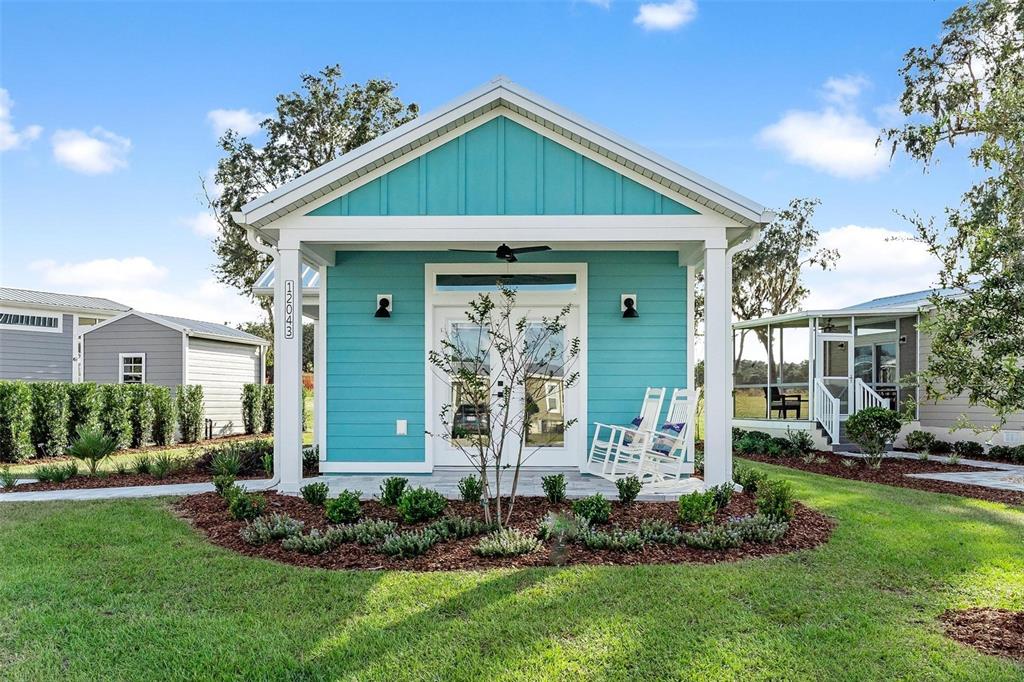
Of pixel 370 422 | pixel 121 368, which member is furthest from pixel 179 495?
pixel 121 368

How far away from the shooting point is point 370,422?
761cm

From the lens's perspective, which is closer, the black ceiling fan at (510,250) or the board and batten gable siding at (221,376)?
the black ceiling fan at (510,250)

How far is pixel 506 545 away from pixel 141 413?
1025cm

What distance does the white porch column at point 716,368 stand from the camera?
20.6 feet

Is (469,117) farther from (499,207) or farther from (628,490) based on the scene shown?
(628,490)

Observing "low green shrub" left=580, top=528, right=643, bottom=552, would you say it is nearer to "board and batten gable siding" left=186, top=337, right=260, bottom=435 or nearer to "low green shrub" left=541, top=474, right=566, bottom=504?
"low green shrub" left=541, top=474, right=566, bottom=504

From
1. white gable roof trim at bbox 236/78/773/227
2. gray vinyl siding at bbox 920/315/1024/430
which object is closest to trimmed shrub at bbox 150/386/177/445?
white gable roof trim at bbox 236/78/773/227

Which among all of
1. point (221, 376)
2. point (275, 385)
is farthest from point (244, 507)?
point (221, 376)

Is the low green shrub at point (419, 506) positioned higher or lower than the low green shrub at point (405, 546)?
higher

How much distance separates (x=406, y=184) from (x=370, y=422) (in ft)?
9.23

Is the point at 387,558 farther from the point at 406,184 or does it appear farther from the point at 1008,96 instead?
the point at 1008,96

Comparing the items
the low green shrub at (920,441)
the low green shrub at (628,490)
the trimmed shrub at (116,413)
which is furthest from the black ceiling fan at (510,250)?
the low green shrub at (920,441)

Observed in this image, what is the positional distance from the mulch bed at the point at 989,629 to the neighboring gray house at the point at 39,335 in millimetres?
16577

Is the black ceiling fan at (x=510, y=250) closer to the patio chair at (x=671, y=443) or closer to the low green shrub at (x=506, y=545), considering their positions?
the patio chair at (x=671, y=443)
